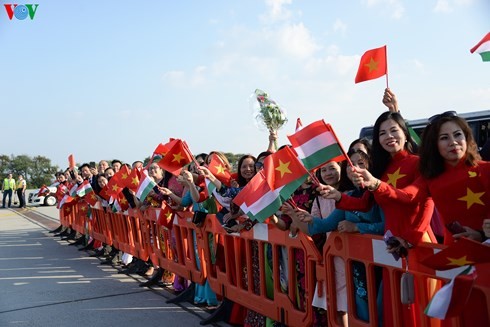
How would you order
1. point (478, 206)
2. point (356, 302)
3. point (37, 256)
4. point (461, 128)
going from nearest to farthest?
1. point (478, 206)
2. point (461, 128)
3. point (356, 302)
4. point (37, 256)

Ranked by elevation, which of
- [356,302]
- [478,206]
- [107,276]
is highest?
[478,206]

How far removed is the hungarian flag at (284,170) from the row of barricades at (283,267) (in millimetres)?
515

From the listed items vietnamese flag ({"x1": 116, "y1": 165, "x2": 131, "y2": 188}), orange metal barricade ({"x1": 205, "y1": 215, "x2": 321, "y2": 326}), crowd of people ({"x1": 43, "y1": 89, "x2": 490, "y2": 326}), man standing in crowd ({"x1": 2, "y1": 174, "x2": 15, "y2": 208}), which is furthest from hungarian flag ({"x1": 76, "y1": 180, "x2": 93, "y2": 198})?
man standing in crowd ({"x1": 2, "y1": 174, "x2": 15, "y2": 208})

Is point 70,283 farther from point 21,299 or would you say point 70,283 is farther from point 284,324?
point 284,324

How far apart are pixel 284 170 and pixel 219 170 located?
6.71 feet

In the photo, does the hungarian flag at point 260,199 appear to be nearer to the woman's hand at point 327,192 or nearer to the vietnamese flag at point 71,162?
the woman's hand at point 327,192

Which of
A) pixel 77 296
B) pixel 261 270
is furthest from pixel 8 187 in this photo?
pixel 261 270

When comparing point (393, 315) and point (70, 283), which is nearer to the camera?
point (393, 315)

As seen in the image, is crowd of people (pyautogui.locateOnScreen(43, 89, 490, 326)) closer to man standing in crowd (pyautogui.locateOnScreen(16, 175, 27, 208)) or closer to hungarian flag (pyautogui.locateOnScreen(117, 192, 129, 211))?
hungarian flag (pyautogui.locateOnScreen(117, 192, 129, 211))

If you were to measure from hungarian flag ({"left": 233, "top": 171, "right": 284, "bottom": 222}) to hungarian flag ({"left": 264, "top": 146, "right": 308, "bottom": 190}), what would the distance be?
0.07 meters

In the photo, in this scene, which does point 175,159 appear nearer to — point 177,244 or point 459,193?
point 177,244

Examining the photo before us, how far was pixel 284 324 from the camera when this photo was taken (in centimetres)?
418

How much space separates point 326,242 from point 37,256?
7.98 meters

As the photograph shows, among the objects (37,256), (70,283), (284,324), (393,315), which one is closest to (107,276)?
(70,283)
